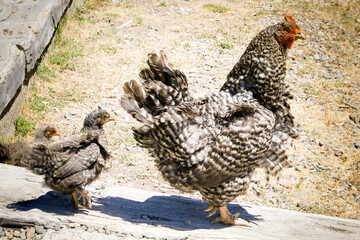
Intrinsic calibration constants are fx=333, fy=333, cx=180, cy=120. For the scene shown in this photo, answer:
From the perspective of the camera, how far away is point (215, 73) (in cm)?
870

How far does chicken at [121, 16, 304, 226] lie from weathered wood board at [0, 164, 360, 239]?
30cm

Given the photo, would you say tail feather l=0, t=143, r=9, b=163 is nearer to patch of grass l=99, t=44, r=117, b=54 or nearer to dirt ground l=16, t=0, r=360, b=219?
dirt ground l=16, t=0, r=360, b=219

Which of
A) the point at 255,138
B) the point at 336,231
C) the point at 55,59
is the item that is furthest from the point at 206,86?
the point at 336,231

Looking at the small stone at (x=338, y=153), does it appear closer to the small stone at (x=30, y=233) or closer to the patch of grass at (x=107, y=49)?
the small stone at (x=30, y=233)

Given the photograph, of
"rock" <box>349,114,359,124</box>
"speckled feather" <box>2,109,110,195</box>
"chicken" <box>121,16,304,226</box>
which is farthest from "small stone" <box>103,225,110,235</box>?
"rock" <box>349,114,359,124</box>

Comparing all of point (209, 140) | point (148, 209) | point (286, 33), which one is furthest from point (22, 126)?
point (286, 33)

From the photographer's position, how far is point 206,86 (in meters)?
8.17

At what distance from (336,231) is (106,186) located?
10.0ft

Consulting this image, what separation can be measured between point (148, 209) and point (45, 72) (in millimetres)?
4875

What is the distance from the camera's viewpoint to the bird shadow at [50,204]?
3920 millimetres

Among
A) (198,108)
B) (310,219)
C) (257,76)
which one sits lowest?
(310,219)

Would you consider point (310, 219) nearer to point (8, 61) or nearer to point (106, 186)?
point (106, 186)

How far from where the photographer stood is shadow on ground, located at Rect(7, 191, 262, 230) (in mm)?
4023

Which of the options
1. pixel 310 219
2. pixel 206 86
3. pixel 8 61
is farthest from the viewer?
pixel 206 86
